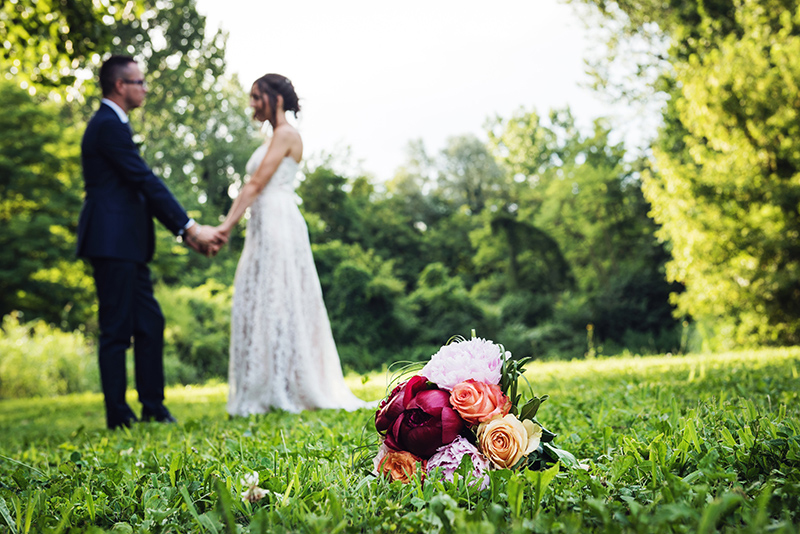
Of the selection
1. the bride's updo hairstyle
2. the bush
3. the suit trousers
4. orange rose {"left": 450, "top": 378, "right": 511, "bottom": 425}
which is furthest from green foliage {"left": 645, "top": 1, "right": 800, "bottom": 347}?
the bush

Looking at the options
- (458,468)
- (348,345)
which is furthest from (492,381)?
(348,345)

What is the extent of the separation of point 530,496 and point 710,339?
1174 centimetres

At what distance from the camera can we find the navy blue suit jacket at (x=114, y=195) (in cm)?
383

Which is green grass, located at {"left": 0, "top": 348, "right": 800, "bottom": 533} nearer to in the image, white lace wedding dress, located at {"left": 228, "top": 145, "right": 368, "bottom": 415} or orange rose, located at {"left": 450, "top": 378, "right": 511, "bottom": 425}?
orange rose, located at {"left": 450, "top": 378, "right": 511, "bottom": 425}

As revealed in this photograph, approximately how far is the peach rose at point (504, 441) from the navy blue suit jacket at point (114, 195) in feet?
11.0

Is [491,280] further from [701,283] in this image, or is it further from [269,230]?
[269,230]

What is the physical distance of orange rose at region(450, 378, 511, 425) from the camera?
1377 mm

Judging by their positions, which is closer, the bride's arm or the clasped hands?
the bride's arm

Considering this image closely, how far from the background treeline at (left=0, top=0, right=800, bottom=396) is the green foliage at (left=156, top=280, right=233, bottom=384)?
0.05 metres

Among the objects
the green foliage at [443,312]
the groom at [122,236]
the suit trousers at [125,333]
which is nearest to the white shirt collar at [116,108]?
the groom at [122,236]

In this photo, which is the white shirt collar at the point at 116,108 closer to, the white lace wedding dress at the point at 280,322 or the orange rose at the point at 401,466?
the white lace wedding dress at the point at 280,322

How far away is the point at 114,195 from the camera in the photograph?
3967mm

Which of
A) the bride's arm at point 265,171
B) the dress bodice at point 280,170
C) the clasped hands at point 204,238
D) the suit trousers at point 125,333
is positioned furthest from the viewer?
the clasped hands at point 204,238

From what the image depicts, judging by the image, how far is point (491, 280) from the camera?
21250 millimetres
